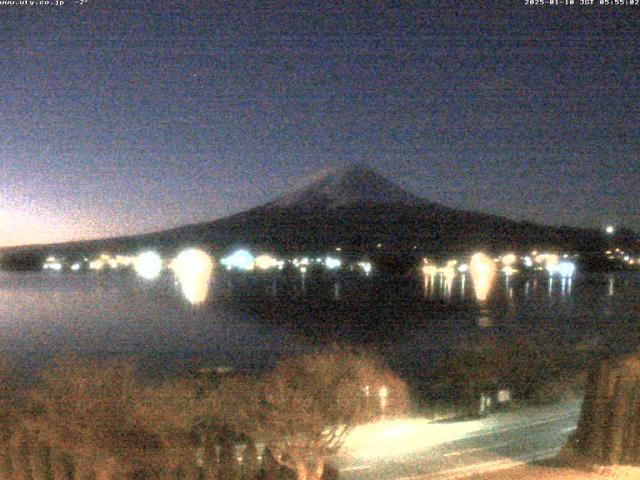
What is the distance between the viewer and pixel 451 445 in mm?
11844

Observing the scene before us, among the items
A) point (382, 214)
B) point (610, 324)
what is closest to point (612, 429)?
point (610, 324)

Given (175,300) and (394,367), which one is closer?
(394,367)

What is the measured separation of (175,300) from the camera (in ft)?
155

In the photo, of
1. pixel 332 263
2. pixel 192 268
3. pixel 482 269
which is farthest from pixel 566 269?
pixel 192 268

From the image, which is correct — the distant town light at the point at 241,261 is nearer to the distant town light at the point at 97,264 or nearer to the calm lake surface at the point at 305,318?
the calm lake surface at the point at 305,318

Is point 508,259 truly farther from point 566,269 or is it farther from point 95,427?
point 95,427

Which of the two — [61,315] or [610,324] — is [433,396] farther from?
[61,315]

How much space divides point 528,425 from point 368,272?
51073 millimetres

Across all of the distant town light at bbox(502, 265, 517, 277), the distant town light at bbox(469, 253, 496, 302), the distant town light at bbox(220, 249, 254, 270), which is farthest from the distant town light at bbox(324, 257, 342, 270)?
the distant town light at bbox(502, 265, 517, 277)

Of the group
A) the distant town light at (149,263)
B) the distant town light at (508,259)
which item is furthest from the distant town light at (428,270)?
the distant town light at (149,263)

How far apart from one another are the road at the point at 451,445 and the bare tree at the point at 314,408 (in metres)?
1.36

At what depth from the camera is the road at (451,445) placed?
9.88 meters

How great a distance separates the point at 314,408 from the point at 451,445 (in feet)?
14.1

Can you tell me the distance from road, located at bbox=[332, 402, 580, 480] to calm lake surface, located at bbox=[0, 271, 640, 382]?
23.6 feet
